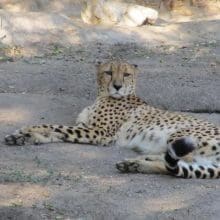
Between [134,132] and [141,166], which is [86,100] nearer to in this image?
[134,132]

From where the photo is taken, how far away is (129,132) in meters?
5.14

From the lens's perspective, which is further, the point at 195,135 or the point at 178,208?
the point at 195,135

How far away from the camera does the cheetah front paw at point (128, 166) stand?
14.1 ft

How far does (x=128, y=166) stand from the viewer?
431 centimetres

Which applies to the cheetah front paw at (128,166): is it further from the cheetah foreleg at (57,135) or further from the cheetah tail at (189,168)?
the cheetah foreleg at (57,135)

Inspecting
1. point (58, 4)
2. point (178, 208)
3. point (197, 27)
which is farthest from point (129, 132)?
point (58, 4)

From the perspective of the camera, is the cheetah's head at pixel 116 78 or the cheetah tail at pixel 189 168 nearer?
the cheetah tail at pixel 189 168

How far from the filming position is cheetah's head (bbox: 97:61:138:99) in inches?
215

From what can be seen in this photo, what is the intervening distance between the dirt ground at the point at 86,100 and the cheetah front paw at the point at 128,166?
48mm

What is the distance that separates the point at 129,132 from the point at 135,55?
123 inches

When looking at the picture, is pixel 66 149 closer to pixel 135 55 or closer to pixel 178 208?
pixel 178 208

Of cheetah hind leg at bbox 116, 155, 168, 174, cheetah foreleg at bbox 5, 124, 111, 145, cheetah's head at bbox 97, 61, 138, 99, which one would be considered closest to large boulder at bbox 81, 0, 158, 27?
cheetah's head at bbox 97, 61, 138, 99

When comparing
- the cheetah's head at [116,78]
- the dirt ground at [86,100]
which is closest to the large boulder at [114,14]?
the dirt ground at [86,100]

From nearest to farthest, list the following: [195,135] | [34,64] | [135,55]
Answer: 1. [195,135]
2. [34,64]
3. [135,55]
